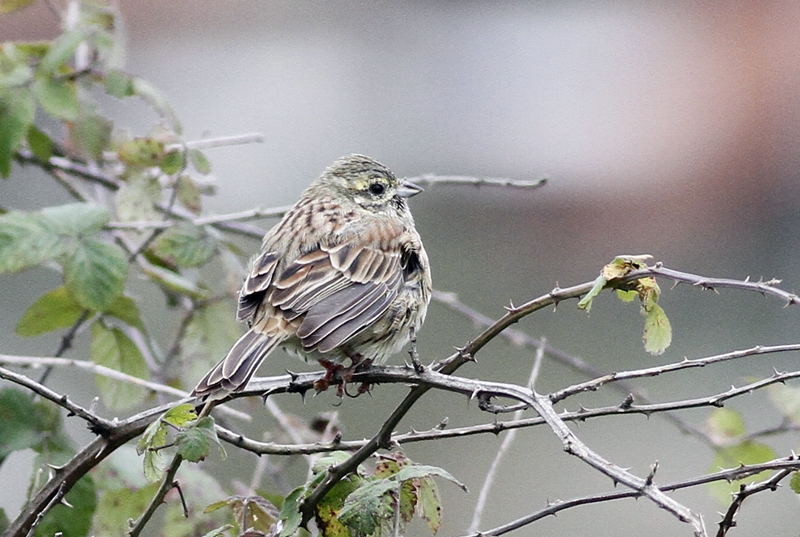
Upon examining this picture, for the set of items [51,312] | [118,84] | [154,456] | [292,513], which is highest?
[118,84]

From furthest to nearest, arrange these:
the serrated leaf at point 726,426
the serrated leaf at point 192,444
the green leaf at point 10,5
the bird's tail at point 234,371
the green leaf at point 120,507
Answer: the green leaf at point 10,5
the serrated leaf at point 726,426
the green leaf at point 120,507
the bird's tail at point 234,371
the serrated leaf at point 192,444

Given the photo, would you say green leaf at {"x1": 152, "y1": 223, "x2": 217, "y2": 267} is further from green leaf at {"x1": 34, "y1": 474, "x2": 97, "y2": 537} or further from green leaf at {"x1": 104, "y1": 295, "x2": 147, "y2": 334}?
green leaf at {"x1": 34, "y1": 474, "x2": 97, "y2": 537}

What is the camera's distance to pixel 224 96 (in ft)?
33.5

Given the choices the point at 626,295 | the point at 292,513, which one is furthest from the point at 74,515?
the point at 626,295

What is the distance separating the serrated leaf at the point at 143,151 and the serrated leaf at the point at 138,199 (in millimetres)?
101

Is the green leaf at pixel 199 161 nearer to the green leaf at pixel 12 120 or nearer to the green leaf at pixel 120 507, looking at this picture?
the green leaf at pixel 12 120

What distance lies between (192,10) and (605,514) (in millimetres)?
6221

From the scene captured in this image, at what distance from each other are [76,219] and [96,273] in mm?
185

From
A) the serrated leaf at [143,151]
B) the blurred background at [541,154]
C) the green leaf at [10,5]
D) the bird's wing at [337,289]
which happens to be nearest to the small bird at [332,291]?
the bird's wing at [337,289]

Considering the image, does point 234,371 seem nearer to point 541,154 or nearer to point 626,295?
point 626,295

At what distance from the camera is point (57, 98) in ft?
11.2

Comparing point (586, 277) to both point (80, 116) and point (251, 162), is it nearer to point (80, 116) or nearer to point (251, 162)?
point (251, 162)

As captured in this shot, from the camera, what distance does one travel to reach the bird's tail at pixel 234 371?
241cm

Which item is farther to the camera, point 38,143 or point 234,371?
point 38,143
